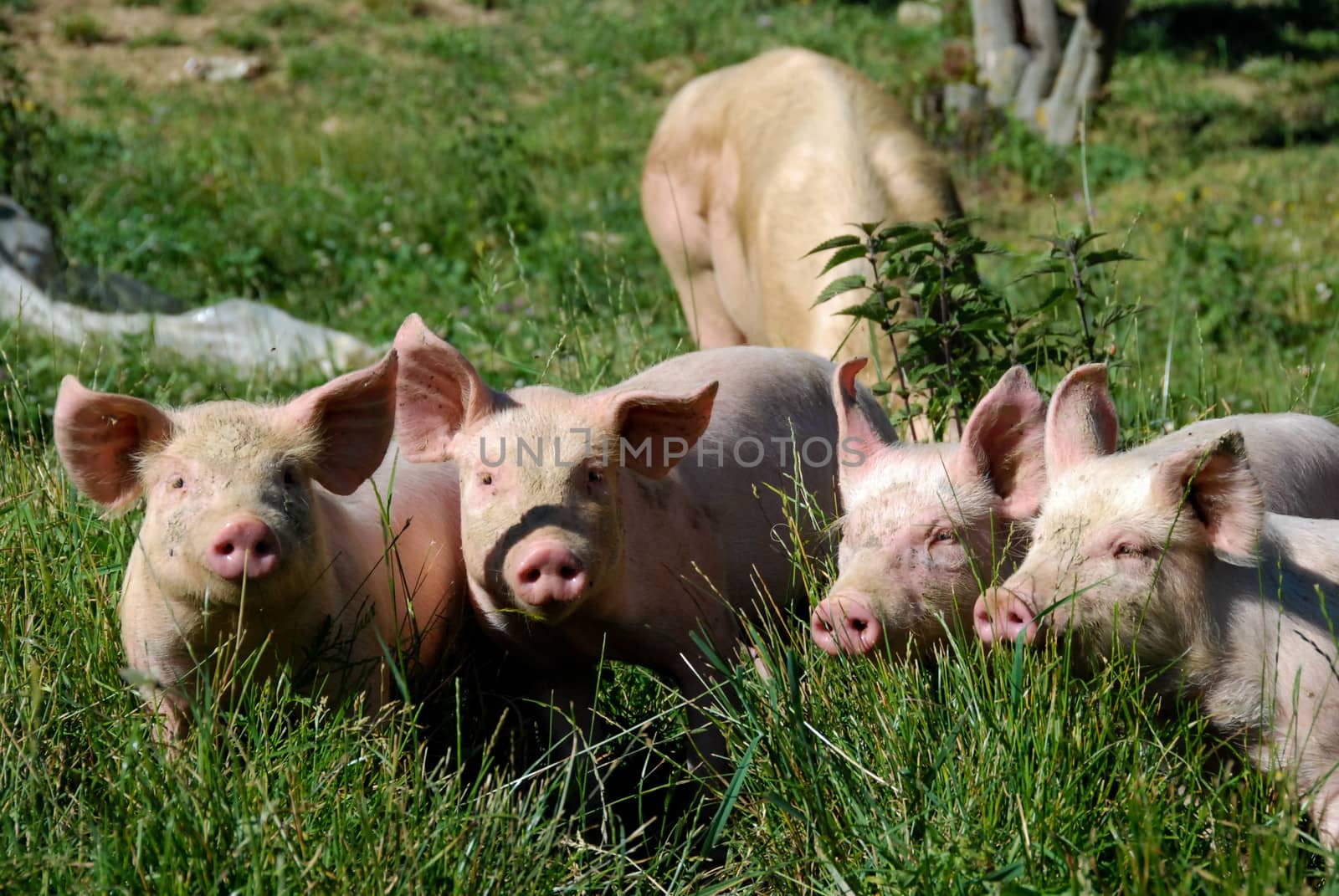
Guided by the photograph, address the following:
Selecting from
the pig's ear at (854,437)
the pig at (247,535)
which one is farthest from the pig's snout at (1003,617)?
the pig at (247,535)

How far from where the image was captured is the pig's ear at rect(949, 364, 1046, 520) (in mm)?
3107

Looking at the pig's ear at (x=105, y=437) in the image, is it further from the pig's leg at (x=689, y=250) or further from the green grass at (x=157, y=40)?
Result: the green grass at (x=157, y=40)

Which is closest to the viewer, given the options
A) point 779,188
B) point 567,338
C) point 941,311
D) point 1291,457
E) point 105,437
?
point 105,437

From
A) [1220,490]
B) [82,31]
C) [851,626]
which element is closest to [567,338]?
[851,626]

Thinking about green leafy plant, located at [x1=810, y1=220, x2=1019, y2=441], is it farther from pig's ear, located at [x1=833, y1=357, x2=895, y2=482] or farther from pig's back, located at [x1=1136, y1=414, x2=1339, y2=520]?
pig's back, located at [x1=1136, y1=414, x2=1339, y2=520]

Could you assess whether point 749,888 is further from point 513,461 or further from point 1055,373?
point 1055,373

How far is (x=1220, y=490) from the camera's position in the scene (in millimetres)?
2588

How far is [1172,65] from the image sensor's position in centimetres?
1507

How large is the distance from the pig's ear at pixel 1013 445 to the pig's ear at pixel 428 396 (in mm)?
1083

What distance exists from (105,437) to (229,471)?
325 mm

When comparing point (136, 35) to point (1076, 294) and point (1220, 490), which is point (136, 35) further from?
point (1220, 490)

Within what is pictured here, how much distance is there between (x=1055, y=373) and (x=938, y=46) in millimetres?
11021

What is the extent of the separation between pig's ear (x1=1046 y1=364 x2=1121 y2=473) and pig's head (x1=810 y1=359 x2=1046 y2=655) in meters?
0.18

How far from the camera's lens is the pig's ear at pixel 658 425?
311 cm
